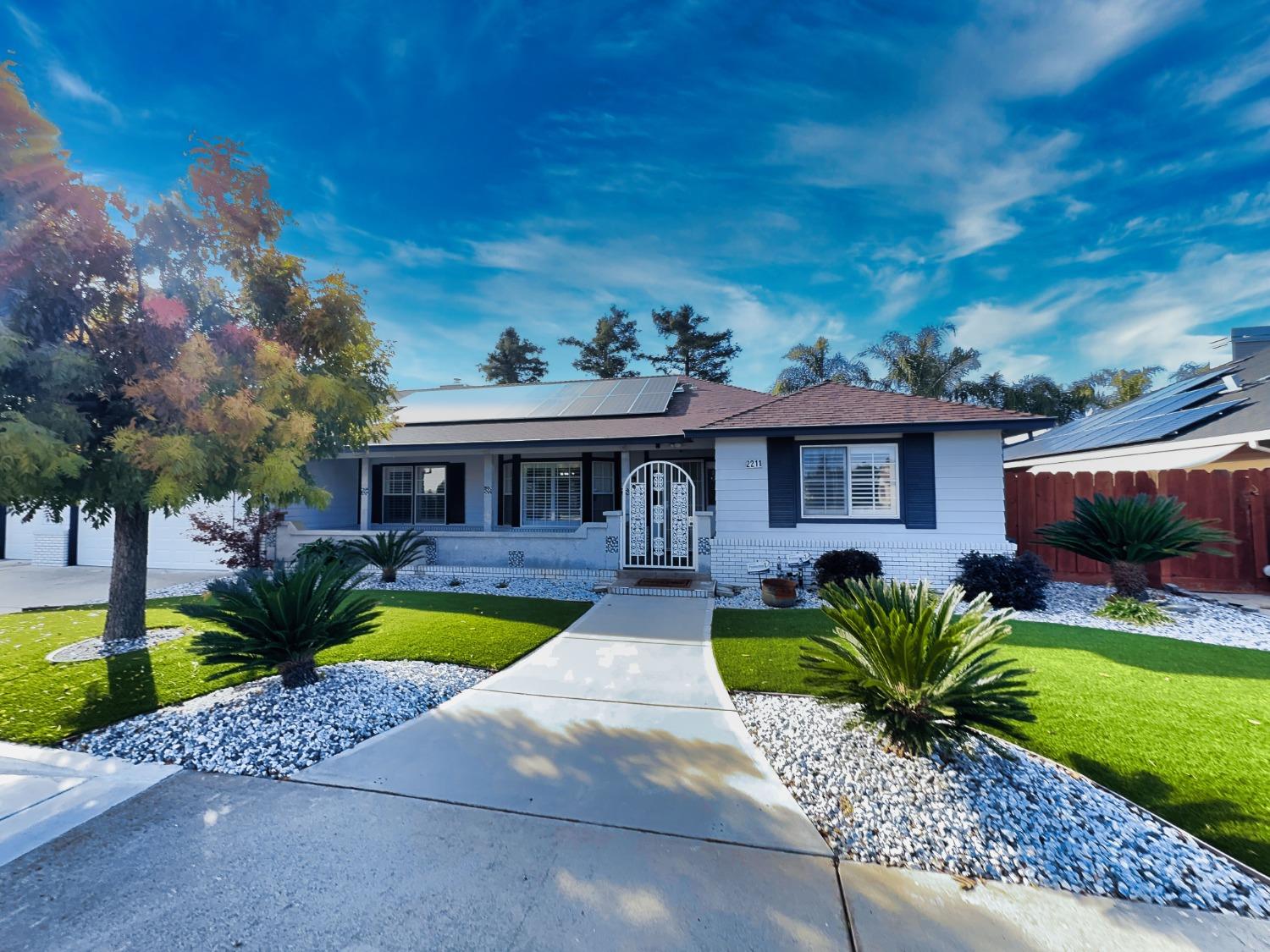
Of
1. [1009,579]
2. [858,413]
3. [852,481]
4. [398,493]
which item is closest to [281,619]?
[852,481]

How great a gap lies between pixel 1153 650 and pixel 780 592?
14.8 ft

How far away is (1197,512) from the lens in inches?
361

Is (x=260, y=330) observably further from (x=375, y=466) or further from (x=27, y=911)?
(x=375, y=466)

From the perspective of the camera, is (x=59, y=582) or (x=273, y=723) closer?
(x=273, y=723)

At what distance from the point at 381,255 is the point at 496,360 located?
23472mm

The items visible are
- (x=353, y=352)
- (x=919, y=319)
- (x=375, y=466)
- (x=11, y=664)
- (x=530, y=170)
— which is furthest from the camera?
(x=919, y=319)

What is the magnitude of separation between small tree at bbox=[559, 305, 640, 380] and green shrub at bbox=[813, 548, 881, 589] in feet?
80.5

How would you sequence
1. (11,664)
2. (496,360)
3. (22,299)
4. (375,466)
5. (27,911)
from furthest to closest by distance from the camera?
(496,360), (375,466), (11,664), (22,299), (27,911)

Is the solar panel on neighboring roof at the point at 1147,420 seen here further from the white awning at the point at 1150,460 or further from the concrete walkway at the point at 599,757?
the concrete walkway at the point at 599,757

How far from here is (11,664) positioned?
568cm

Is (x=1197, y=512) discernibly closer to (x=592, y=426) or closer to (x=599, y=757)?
(x=599, y=757)

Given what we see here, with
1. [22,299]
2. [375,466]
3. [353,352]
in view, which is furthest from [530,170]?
[375,466]

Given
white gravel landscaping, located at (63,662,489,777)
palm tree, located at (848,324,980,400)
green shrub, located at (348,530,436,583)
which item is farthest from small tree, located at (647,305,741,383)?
white gravel landscaping, located at (63,662,489,777)

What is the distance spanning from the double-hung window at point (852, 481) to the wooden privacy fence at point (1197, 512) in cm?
344
